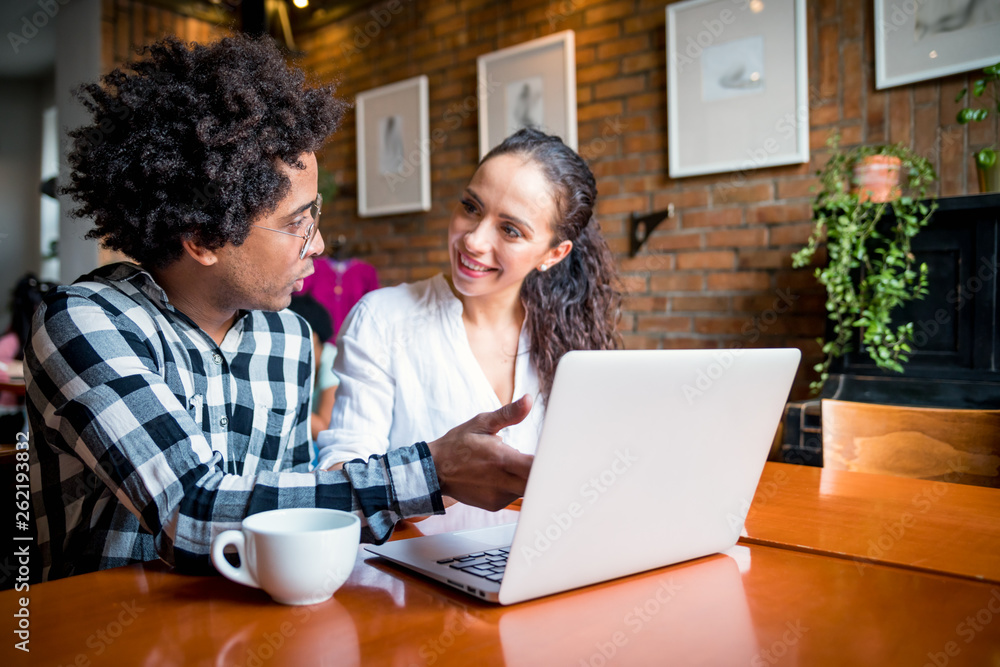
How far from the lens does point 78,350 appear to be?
872mm

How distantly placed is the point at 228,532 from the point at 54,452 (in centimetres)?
50

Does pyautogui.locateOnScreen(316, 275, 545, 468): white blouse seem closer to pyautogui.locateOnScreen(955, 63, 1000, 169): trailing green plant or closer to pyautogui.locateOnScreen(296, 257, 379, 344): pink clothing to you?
pyautogui.locateOnScreen(955, 63, 1000, 169): trailing green plant

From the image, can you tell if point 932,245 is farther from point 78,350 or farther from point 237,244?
point 78,350

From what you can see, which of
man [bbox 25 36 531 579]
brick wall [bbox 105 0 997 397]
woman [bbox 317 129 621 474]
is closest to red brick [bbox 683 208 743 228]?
brick wall [bbox 105 0 997 397]

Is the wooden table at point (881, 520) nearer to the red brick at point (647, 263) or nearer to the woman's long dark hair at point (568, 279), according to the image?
the woman's long dark hair at point (568, 279)

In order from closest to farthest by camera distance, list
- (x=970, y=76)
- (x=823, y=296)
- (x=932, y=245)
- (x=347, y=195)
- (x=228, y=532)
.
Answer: (x=228, y=532), (x=932, y=245), (x=970, y=76), (x=823, y=296), (x=347, y=195)

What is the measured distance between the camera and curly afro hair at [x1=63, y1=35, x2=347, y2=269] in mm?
1022

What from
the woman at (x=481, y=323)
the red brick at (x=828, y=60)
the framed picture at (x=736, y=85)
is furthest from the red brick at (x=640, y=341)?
the woman at (x=481, y=323)

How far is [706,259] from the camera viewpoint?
3.17 meters

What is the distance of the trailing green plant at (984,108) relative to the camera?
2.28 m

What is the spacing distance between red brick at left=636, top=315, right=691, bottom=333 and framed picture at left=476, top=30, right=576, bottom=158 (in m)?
0.89

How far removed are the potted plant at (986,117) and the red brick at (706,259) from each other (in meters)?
0.93

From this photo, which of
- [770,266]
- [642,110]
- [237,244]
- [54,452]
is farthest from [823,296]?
[54,452]

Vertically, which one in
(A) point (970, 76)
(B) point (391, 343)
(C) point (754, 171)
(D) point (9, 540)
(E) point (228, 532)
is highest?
(A) point (970, 76)
